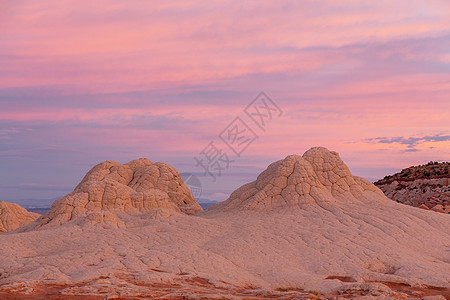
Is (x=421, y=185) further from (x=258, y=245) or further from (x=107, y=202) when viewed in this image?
(x=107, y=202)

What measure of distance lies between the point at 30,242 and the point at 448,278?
18.8m

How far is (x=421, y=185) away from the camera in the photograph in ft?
181

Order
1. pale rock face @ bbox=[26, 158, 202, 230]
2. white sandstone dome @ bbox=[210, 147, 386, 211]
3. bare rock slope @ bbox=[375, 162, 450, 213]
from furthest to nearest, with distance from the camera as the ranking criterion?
bare rock slope @ bbox=[375, 162, 450, 213] < white sandstone dome @ bbox=[210, 147, 386, 211] < pale rock face @ bbox=[26, 158, 202, 230]

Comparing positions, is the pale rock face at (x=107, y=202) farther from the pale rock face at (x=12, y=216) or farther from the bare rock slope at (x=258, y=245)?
the pale rock face at (x=12, y=216)

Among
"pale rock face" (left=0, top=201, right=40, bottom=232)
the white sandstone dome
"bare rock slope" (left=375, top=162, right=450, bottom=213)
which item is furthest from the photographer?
"bare rock slope" (left=375, top=162, right=450, bottom=213)

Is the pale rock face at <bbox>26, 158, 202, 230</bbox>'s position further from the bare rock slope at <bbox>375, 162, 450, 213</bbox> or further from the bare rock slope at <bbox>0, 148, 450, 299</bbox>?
the bare rock slope at <bbox>375, 162, 450, 213</bbox>

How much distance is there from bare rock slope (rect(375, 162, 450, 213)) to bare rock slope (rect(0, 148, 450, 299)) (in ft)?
65.2

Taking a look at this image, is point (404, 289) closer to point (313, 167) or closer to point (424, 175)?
point (313, 167)

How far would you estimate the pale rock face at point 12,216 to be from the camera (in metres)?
32.8

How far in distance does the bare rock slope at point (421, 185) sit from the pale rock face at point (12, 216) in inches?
1459

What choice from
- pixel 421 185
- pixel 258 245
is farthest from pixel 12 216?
pixel 421 185

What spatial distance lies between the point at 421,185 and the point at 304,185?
34620 mm

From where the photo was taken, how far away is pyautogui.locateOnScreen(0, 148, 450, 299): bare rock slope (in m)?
15.2

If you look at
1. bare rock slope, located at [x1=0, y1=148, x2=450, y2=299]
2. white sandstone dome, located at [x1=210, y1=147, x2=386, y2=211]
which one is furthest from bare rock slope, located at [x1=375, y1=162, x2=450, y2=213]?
bare rock slope, located at [x1=0, y1=148, x2=450, y2=299]
